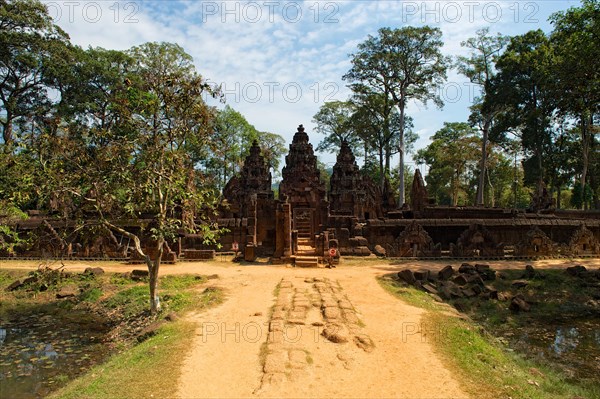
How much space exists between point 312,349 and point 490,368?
3.24m

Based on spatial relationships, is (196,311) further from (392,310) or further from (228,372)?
(392,310)

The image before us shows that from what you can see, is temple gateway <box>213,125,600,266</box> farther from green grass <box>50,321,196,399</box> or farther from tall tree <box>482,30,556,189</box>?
tall tree <box>482,30,556,189</box>

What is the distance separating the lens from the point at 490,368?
6.97m

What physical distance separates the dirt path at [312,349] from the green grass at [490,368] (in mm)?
328

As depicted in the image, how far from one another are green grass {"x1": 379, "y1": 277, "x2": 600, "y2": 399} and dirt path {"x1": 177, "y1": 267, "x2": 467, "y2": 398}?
0.33 m

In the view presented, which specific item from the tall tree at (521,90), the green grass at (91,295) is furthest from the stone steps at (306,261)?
the tall tree at (521,90)

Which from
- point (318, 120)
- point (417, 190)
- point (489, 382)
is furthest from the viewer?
point (318, 120)

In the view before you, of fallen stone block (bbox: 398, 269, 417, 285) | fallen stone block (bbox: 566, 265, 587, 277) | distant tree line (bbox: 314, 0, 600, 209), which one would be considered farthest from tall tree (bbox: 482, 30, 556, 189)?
fallen stone block (bbox: 398, 269, 417, 285)

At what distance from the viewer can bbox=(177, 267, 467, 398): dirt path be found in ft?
19.8

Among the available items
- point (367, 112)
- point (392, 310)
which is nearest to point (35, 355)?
point (392, 310)

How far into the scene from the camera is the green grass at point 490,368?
243 inches

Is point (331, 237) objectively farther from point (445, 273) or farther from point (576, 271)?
point (576, 271)

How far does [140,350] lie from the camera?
25.6ft

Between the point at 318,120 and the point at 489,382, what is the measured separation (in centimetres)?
4633
